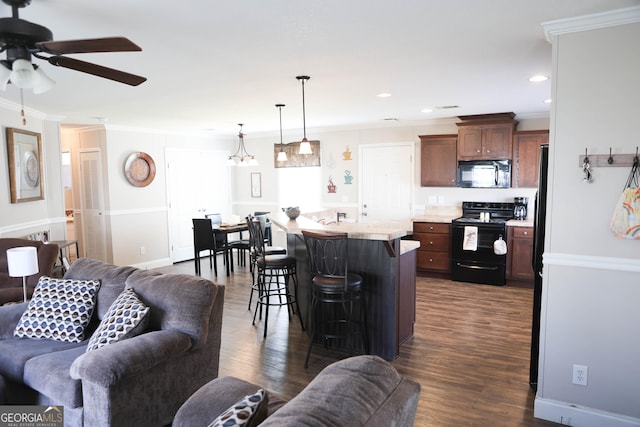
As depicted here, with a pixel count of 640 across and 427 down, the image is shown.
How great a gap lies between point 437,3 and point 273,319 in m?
3.48

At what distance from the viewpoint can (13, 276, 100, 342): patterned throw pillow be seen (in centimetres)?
287

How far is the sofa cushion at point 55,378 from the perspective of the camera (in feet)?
7.60

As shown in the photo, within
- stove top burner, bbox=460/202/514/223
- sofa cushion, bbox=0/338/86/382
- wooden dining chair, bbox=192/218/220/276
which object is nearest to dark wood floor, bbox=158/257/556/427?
sofa cushion, bbox=0/338/86/382

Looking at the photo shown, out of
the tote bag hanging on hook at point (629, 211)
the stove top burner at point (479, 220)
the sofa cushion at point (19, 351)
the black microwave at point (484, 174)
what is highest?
the black microwave at point (484, 174)

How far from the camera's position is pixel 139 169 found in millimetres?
7297

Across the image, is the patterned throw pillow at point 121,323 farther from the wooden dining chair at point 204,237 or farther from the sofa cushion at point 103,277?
the wooden dining chair at point 204,237

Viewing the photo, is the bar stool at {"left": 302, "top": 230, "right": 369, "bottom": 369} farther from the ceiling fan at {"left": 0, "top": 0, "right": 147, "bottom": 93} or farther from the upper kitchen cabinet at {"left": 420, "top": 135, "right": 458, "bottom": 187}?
the upper kitchen cabinet at {"left": 420, "top": 135, "right": 458, "bottom": 187}

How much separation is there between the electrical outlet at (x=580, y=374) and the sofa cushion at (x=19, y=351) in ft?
10.2

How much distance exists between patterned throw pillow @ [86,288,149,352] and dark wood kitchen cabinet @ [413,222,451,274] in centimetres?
459

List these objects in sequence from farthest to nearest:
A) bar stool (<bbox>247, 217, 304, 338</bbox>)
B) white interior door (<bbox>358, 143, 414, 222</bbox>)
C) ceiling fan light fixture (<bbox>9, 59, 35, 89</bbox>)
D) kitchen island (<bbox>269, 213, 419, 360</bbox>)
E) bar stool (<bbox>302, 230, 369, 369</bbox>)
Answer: white interior door (<bbox>358, 143, 414, 222</bbox>) < bar stool (<bbox>247, 217, 304, 338</bbox>) < kitchen island (<bbox>269, 213, 419, 360</bbox>) < bar stool (<bbox>302, 230, 369, 369</bbox>) < ceiling fan light fixture (<bbox>9, 59, 35, 89</bbox>)

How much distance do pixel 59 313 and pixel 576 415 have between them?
11.2ft

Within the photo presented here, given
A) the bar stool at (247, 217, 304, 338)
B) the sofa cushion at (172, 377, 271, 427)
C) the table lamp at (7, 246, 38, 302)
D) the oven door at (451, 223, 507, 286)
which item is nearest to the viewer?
the sofa cushion at (172, 377, 271, 427)

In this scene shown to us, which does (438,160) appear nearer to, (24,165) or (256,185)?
(256,185)

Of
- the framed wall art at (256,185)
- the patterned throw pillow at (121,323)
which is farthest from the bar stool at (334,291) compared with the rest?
the framed wall art at (256,185)
